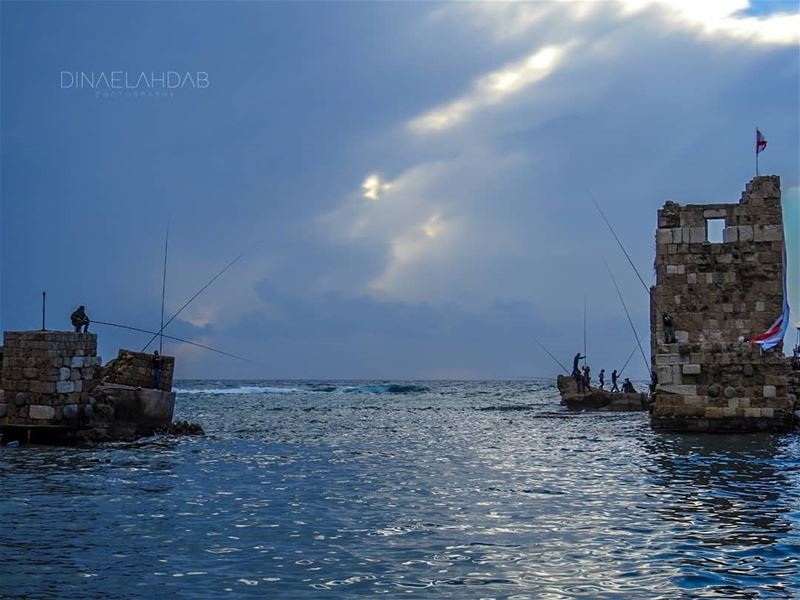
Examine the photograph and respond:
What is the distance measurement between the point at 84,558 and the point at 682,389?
15838 mm

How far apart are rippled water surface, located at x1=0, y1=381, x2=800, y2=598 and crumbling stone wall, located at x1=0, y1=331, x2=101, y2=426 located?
143 centimetres

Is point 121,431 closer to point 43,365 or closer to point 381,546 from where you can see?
point 43,365

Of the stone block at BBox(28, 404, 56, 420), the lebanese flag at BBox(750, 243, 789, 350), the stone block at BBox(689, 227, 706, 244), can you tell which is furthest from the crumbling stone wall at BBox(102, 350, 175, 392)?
the lebanese flag at BBox(750, 243, 789, 350)

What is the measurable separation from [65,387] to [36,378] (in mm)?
666

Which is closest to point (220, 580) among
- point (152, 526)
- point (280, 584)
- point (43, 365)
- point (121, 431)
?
point (280, 584)

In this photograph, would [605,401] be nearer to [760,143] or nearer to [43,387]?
[760,143]

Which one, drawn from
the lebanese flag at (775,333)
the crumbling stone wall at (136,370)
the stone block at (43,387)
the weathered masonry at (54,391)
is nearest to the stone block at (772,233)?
the lebanese flag at (775,333)

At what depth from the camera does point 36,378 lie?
1902cm

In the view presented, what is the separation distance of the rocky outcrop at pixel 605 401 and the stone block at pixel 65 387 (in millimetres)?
23086

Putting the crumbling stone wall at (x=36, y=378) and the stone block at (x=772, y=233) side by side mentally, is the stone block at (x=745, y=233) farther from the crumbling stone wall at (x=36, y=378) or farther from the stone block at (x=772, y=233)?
the crumbling stone wall at (x=36, y=378)

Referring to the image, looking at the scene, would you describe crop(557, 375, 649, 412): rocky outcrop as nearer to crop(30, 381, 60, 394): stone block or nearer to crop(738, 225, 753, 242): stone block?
crop(738, 225, 753, 242): stone block

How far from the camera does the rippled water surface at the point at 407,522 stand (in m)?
7.38

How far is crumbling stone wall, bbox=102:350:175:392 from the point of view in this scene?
2255cm

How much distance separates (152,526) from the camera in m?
10.0
